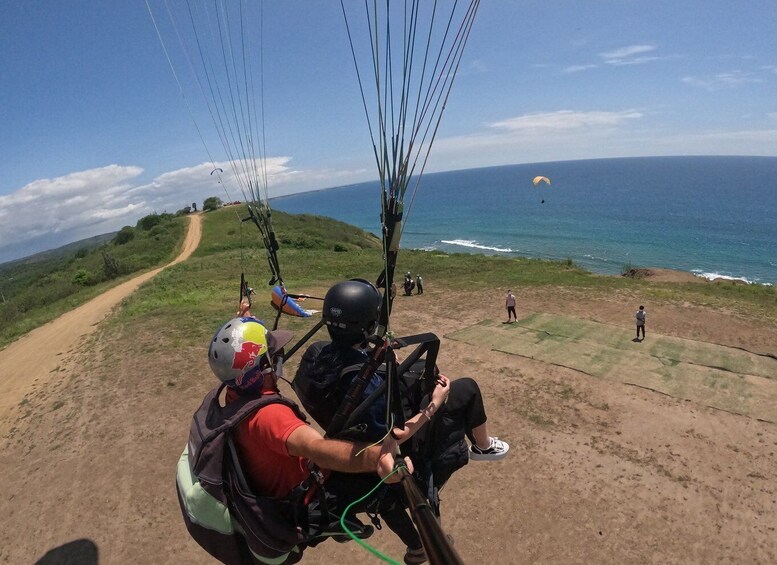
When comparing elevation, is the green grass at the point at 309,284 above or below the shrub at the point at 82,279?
below

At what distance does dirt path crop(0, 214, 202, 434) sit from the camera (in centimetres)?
1232

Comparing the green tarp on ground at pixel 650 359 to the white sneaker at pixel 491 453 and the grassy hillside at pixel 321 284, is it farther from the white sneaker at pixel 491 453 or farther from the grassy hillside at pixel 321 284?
the white sneaker at pixel 491 453

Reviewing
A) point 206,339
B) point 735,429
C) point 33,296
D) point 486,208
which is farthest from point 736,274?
point 486,208

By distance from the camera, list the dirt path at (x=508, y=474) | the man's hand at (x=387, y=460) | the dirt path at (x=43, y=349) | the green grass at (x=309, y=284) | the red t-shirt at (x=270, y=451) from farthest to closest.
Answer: the green grass at (x=309, y=284) → the dirt path at (x=43, y=349) → the dirt path at (x=508, y=474) → the red t-shirt at (x=270, y=451) → the man's hand at (x=387, y=460)

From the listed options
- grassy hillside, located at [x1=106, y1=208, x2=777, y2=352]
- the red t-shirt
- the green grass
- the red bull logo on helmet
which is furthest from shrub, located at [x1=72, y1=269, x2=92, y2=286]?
the red t-shirt

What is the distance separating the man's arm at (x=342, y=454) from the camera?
2.28m

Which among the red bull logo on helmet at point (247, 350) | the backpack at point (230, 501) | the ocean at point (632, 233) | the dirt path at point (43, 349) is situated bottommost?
the ocean at point (632, 233)

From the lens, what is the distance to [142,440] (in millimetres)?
9008

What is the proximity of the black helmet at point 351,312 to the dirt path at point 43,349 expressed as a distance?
11.2 metres

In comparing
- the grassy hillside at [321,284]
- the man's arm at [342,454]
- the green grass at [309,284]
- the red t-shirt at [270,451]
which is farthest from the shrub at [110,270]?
the man's arm at [342,454]

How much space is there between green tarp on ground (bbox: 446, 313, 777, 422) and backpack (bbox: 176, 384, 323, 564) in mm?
10958

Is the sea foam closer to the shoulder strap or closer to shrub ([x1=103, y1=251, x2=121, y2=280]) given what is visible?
shrub ([x1=103, y1=251, x2=121, y2=280])

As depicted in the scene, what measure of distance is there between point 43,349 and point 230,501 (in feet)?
58.1

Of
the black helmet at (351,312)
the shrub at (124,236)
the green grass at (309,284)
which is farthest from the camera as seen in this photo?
the shrub at (124,236)
